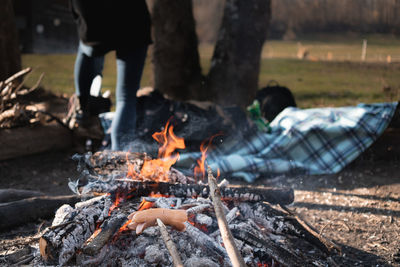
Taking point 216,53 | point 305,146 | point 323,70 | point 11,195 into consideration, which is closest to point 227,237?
point 11,195

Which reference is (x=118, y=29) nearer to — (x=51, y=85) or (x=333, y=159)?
(x=333, y=159)

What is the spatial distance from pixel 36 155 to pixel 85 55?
1.59 metres

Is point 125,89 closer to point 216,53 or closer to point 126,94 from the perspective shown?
point 126,94

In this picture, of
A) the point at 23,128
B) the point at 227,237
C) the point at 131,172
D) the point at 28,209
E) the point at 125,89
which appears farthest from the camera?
the point at 23,128

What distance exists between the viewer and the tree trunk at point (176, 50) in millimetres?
6125

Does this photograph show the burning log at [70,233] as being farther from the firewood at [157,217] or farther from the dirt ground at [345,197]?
the dirt ground at [345,197]

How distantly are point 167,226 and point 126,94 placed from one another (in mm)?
1690

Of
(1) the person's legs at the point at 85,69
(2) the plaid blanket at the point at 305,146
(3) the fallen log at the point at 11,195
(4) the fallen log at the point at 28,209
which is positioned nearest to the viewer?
(4) the fallen log at the point at 28,209

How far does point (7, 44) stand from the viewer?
571 centimetres

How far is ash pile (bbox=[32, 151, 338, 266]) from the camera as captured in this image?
1807mm

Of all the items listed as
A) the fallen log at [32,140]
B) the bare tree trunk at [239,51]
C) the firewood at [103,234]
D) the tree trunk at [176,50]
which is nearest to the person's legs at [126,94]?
the firewood at [103,234]

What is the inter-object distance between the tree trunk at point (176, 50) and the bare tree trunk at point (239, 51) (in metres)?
0.41

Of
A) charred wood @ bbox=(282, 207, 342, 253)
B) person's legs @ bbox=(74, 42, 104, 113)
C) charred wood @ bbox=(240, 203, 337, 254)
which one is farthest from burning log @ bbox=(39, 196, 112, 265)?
person's legs @ bbox=(74, 42, 104, 113)

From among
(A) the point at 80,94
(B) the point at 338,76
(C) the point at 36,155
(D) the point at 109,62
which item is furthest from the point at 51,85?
(B) the point at 338,76
